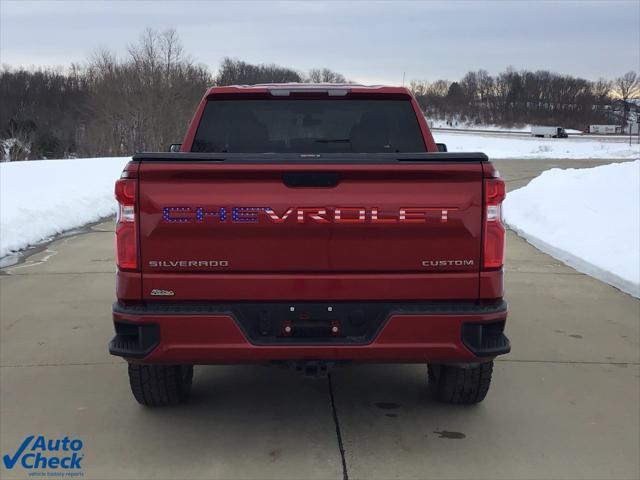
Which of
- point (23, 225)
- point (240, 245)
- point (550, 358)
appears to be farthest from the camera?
point (23, 225)

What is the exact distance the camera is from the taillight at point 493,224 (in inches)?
125

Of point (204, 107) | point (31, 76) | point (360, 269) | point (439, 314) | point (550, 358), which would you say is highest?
point (31, 76)

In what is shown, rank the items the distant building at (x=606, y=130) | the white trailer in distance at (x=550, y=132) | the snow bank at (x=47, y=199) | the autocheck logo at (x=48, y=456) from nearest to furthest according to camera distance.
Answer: the autocheck logo at (x=48, y=456) → the snow bank at (x=47, y=199) → the white trailer in distance at (x=550, y=132) → the distant building at (x=606, y=130)

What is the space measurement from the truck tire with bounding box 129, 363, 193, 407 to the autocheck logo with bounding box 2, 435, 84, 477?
46 cm

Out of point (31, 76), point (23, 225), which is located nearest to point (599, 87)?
point (31, 76)

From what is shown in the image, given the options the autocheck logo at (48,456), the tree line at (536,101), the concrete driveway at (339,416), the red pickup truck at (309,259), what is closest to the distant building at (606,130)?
the tree line at (536,101)

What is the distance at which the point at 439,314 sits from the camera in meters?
3.23

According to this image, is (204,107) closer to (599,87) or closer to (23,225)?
(23,225)

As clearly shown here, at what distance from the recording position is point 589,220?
10.9m

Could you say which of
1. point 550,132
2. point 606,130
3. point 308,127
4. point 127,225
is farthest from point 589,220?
point 606,130

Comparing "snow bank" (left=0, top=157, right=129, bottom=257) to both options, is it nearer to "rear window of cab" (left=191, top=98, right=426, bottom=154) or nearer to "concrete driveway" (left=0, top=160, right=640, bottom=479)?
"concrete driveway" (left=0, top=160, right=640, bottom=479)

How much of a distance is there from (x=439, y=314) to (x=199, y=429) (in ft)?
5.46

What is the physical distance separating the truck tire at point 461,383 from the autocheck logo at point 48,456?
7.04 feet

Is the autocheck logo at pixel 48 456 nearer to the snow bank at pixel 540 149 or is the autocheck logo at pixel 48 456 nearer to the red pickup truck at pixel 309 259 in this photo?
the red pickup truck at pixel 309 259
